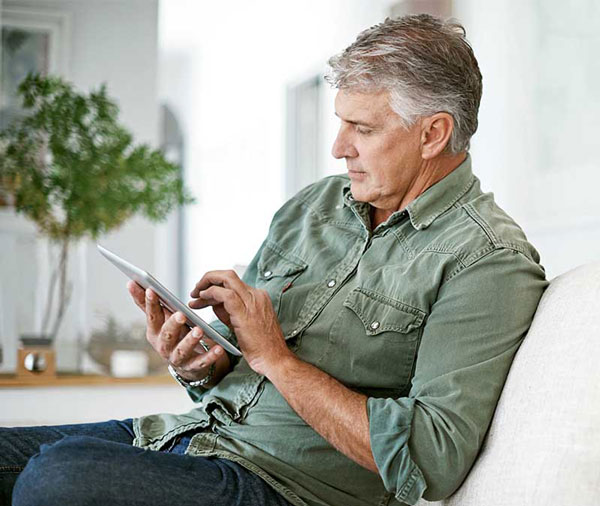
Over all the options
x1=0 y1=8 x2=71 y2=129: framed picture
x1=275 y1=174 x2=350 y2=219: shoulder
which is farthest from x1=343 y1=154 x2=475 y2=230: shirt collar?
x1=0 y1=8 x2=71 y2=129: framed picture

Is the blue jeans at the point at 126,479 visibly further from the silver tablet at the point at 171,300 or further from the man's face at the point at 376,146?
the man's face at the point at 376,146

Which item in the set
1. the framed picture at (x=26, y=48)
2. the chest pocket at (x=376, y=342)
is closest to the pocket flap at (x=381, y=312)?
the chest pocket at (x=376, y=342)

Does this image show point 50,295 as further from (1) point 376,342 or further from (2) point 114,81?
(1) point 376,342

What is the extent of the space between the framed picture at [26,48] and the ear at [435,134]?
2.95 metres

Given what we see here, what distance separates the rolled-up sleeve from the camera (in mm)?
1308

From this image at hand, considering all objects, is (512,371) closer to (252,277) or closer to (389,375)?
(389,375)

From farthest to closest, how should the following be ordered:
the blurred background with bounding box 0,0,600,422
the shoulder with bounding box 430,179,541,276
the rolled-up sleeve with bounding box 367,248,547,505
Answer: the blurred background with bounding box 0,0,600,422, the shoulder with bounding box 430,179,541,276, the rolled-up sleeve with bounding box 367,248,547,505

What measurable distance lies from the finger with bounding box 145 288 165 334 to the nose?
413 mm

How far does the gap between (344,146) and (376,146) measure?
0.06 meters

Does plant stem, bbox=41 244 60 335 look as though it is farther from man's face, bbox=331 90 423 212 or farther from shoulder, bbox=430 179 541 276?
shoulder, bbox=430 179 541 276

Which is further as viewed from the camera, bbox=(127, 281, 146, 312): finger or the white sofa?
bbox=(127, 281, 146, 312): finger

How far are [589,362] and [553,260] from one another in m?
1.72

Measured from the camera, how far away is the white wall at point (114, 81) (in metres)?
4.16

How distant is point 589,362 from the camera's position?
1.27m
